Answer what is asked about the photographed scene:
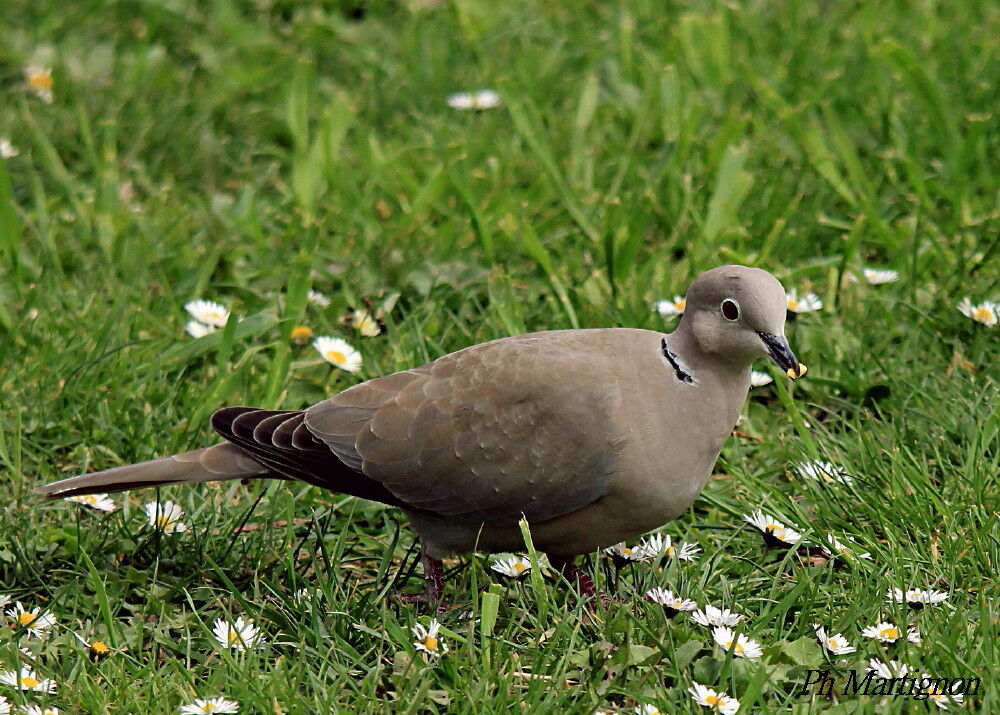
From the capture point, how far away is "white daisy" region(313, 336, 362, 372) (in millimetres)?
4477

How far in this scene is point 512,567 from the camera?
12.3 feet

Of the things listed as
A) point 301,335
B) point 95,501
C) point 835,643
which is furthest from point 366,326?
point 835,643

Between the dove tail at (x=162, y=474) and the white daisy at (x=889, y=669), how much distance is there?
5.23 feet

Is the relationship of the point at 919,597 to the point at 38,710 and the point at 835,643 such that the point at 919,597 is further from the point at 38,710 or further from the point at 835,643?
the point at 38,710

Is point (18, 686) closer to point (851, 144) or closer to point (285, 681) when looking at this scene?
point (285, 681)

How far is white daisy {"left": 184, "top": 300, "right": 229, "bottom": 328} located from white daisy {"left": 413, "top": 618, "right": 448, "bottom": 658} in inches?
68.4

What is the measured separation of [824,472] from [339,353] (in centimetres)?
160

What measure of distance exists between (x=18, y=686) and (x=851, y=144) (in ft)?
12.8

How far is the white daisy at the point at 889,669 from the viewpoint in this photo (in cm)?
312

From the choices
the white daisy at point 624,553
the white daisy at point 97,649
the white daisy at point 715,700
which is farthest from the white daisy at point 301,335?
the white daisy at point 715,700

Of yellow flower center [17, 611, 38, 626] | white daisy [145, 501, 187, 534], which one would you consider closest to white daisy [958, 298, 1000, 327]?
white daisy [145, 501, 187, 534]

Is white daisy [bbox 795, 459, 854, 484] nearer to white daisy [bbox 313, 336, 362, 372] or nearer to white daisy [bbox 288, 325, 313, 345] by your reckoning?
white daisy [bbox 313, 336, 362, 372]

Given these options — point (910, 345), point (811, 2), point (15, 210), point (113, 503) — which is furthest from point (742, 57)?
point (113, 503)

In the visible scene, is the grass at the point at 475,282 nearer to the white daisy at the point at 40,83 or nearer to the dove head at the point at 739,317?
the white daisy at the point at 40,83
